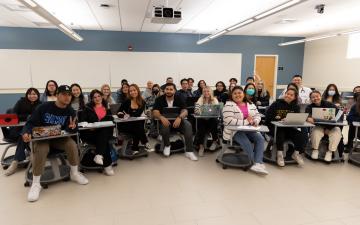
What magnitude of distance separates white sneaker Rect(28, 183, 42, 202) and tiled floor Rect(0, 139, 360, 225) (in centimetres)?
7

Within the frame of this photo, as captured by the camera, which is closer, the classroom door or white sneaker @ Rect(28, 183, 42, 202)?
white sneaker @ Rect(28, 183, 42, 202)

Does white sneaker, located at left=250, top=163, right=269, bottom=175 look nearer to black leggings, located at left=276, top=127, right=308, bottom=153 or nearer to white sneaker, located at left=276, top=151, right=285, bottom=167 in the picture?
white sneaker, located at left=276, top=151, right=285, bottom=167

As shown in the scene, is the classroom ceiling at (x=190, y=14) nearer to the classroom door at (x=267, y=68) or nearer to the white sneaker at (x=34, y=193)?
the classroom door at (x=267, y=68)

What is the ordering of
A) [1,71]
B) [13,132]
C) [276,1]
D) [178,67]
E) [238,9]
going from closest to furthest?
[13,132]
[276,1]
[238,9]
[1,71]
[178,67]

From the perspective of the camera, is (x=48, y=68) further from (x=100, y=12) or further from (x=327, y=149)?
(x=327, y=149)

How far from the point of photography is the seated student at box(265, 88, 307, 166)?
3721mm

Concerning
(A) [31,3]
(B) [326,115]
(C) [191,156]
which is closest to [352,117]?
(B) [326,115]

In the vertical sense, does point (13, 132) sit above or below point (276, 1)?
below

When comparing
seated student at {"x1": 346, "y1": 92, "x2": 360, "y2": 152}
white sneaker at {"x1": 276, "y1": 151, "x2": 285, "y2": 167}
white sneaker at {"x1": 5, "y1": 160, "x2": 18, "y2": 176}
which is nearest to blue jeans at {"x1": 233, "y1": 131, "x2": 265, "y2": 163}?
white sneaker at {"x1": 276, "y1": 151, "x2": 285, "y2": 167}

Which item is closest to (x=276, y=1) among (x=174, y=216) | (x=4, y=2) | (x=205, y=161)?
(x=205, y=161)

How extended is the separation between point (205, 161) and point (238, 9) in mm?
3434

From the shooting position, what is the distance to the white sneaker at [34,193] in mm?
2738

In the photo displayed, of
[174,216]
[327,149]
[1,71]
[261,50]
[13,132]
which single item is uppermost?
[261,50]

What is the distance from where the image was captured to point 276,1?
463 cm
